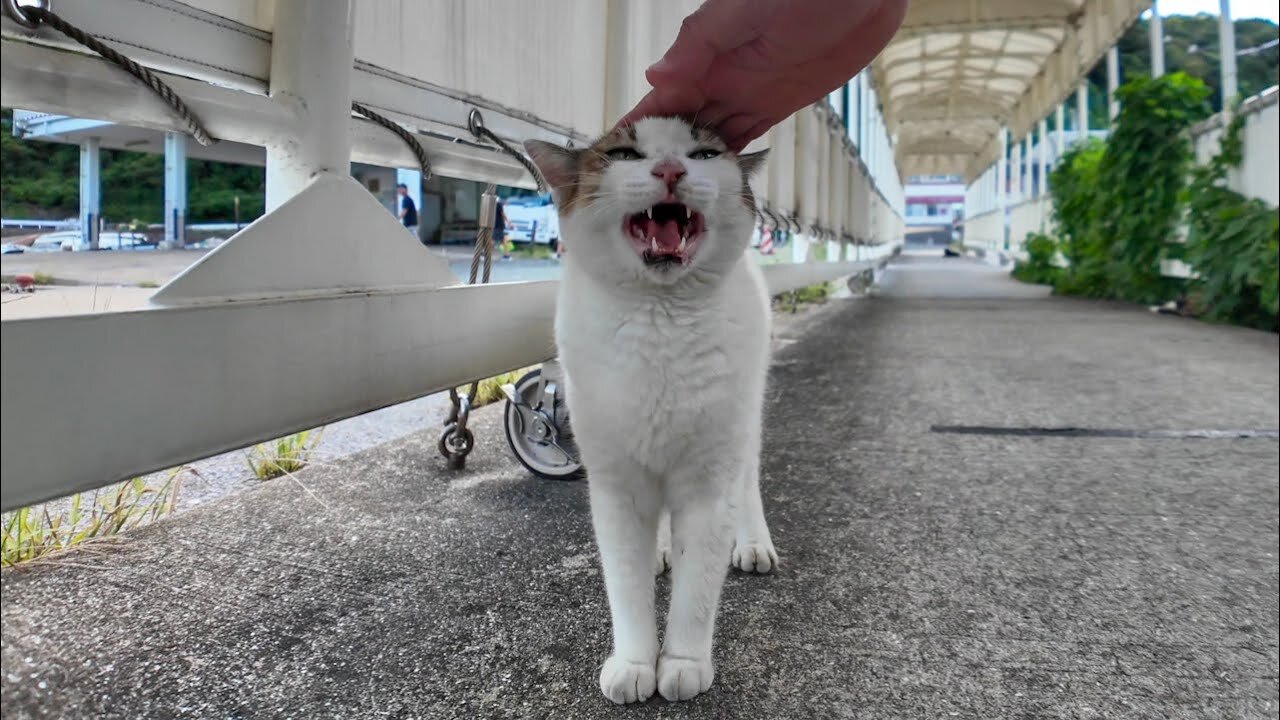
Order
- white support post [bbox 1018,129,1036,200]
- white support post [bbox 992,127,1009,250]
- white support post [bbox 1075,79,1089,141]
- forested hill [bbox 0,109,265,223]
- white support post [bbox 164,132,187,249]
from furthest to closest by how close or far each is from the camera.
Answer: white support post [bbox 992,127,1009,250] < white support post [bbox 1018,129,1036,200] < white support post [bbox 1075,79,1089,141] < white support post [bbox 164,132,187,249] < forested hill [bbox 0,109,265,223]

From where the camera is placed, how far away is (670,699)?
1.09 m

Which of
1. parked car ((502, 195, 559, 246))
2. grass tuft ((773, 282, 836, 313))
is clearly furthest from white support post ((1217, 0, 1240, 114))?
parked car ((502, 195, 559, 246))

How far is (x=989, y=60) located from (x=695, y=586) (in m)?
15.2

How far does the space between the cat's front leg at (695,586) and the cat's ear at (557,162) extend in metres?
0.47

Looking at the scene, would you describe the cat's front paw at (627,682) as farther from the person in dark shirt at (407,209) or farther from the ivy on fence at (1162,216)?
the ivy on fence at (1162,216)

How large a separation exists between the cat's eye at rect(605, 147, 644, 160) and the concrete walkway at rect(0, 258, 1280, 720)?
71cm

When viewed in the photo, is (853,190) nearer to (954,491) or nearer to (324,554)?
(954,491)

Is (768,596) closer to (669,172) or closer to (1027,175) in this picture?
(669,172)

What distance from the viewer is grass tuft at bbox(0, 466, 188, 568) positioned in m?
1.17

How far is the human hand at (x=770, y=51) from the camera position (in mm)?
839

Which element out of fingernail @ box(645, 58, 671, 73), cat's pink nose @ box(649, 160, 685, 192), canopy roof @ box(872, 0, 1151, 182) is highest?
canopy roof @ box(872, 0, 1151, 182)

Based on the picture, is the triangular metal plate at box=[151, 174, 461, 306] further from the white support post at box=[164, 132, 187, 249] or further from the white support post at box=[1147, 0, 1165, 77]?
the white support post at box=[1147, 0, 1165, 77]

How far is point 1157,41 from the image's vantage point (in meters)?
8.59

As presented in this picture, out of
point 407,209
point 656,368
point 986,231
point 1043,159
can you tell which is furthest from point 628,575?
point 986,231
